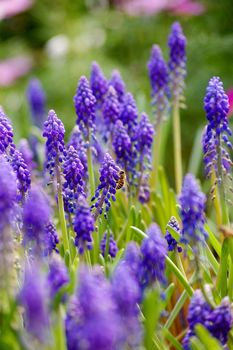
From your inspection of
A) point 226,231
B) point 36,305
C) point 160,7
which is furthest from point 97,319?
point 160,7

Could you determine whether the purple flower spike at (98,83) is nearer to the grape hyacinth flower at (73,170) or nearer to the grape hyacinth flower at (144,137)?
the grape hyacinth flower at (144,137)

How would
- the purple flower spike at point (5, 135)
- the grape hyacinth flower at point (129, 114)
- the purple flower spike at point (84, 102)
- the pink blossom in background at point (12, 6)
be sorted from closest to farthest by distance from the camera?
the purple flower spike at point (5, 135), the purple flower spike at point (84, 102), the grape hyacinth flower at point (129, 114), the pink blossom in background at point (12, 6)

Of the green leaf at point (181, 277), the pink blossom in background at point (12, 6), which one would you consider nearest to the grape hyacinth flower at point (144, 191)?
the green leaf at point (181, 277)

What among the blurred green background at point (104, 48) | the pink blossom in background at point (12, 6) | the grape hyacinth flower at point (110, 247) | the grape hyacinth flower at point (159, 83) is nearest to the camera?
the grape hyacinth flower at point (110, 247)

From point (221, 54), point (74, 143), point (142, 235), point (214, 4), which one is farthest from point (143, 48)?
point (142, 235)

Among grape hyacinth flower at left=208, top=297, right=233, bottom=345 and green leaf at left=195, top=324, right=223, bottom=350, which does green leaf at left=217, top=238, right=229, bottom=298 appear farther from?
green leaf at left=195, top=324, right=223, bottom=350

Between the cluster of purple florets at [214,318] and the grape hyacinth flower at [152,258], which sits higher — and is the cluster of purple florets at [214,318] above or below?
below

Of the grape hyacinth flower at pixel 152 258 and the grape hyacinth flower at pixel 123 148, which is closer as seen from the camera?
the grape hyacinth flower at pixel 152 258
